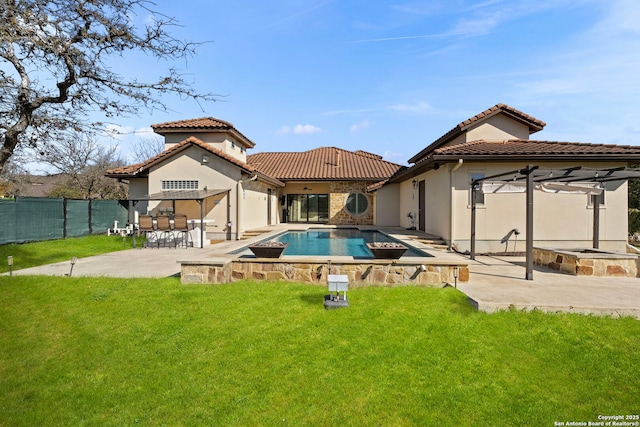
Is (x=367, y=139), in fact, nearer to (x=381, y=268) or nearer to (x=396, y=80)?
(x=396, y=80)

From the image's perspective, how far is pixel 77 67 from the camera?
5688 millimetres

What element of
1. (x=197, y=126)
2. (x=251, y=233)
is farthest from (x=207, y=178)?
(x=197, y=126)

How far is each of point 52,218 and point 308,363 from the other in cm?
1759

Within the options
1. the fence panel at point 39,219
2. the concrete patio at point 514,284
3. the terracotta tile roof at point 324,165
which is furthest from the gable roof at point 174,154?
the terracotta tile roof at point 324,165

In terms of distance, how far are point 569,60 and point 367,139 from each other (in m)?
28.2

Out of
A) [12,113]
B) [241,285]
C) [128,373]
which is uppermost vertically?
[12,113]

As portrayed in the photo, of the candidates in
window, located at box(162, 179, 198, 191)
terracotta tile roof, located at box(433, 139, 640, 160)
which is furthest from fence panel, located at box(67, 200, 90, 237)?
terracotta tile roof, located at box(433, 139, 640, 160)

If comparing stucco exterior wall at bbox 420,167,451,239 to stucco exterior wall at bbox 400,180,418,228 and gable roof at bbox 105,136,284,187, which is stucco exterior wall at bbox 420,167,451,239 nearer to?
stucco exterior wall at bbox 400,180,418,228

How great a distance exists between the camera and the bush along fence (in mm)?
14359

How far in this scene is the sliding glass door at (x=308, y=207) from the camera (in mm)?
27000

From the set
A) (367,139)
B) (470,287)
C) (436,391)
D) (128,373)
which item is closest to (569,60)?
(470,287)

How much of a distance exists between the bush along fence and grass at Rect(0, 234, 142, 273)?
0.57 meters

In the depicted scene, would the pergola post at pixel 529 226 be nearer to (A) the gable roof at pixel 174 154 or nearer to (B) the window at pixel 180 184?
(A) the gable roof at pixel 174 154

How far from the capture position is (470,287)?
7.02m
